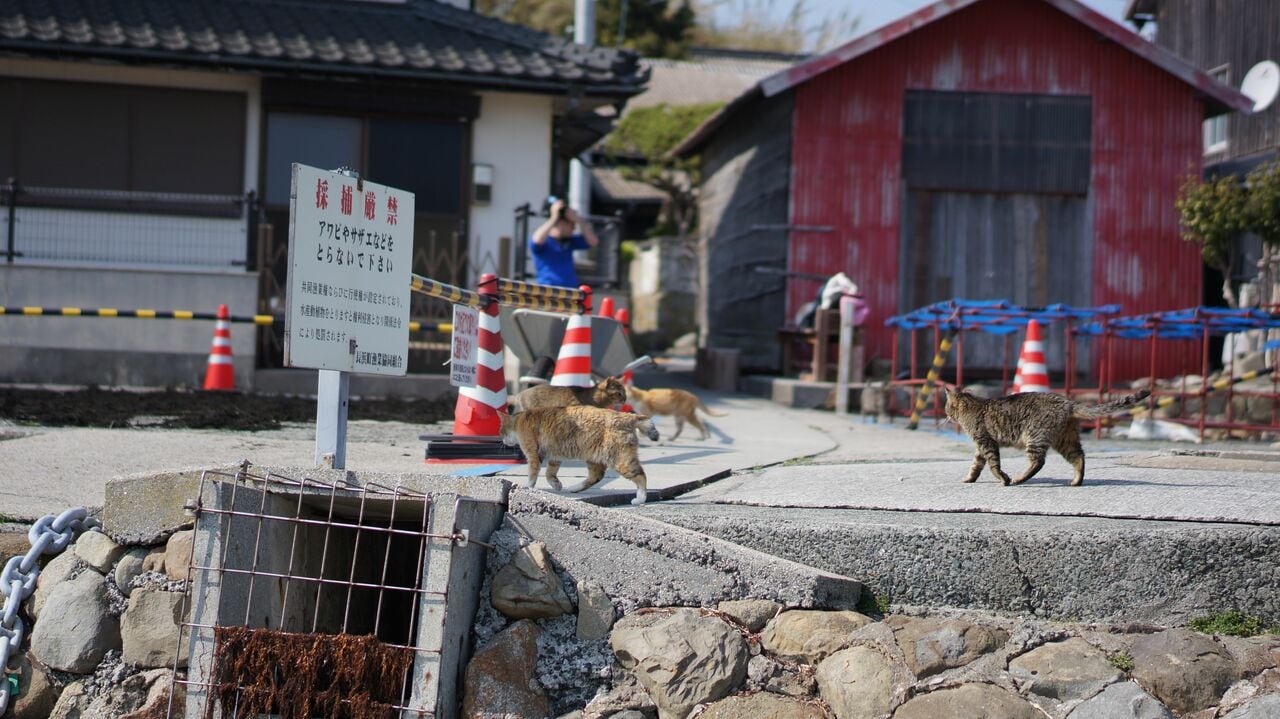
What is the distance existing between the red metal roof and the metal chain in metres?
12.8

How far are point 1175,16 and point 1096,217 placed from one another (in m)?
10.4

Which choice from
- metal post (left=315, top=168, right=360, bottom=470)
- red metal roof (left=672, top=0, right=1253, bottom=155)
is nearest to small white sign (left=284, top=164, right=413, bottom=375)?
metal post (left=315, top=168, right=360, bottom=470)

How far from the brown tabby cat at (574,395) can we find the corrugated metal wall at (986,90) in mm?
9946

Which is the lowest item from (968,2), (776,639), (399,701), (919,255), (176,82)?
(399,701)

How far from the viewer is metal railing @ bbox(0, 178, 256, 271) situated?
14.2 meters

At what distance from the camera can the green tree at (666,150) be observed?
30.3 m

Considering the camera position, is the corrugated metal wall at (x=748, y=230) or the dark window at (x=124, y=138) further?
the corrugated metal wall at (x=748, y=230)

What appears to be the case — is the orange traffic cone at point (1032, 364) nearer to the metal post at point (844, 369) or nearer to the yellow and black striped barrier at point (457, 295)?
the metal post at point (844, 369)

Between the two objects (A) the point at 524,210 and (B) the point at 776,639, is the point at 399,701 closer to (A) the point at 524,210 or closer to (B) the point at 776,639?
(B) the point at 776,639

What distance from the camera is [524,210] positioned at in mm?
14234

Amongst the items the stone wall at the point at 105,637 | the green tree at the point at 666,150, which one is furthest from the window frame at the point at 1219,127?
the stone wall at the point at 105,637

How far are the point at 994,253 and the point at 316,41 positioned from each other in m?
9.40

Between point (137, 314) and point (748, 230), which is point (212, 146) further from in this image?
point (748, 230)

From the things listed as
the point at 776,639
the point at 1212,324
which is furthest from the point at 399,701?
the point at 1212,324
